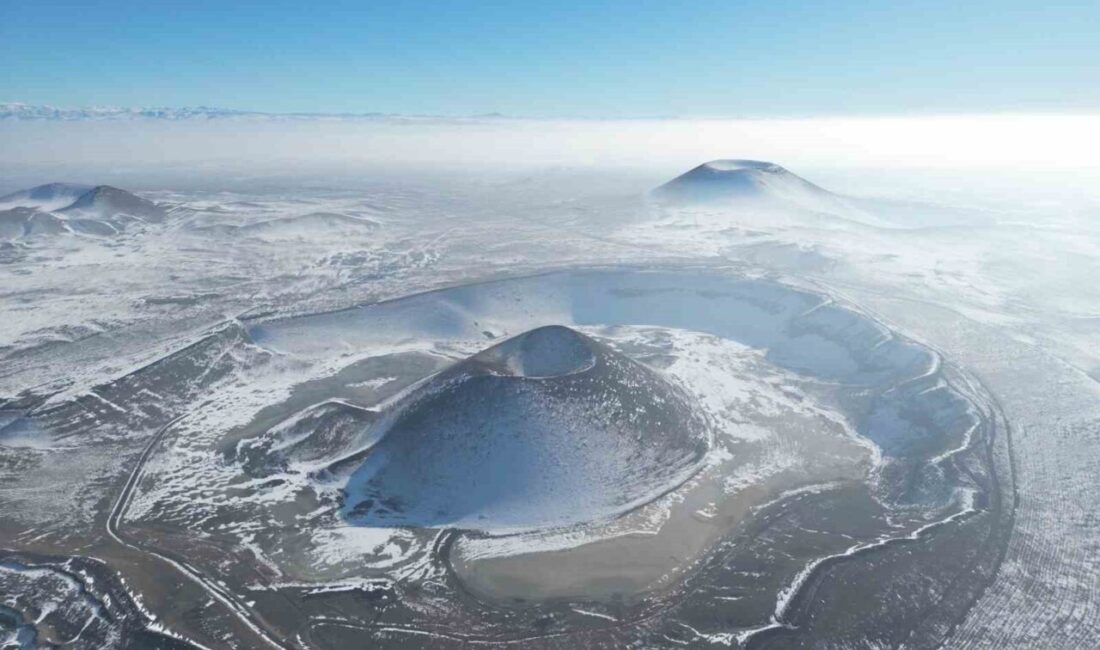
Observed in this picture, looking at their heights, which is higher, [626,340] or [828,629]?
[626,340]

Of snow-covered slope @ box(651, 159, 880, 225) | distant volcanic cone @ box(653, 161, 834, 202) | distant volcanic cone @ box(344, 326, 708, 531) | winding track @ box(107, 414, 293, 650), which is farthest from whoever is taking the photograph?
distant volcanic cone @ box(653, 161, 834, 202)

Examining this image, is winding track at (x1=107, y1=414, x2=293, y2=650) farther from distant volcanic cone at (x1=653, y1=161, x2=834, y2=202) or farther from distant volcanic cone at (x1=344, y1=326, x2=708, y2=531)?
distant volcanic cone at (x1=653, y1=161, x2=834, y2=202)

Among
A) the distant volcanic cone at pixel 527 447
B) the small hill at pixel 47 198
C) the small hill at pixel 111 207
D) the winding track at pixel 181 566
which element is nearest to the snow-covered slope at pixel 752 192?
the distant volcanic cone at pixel 527 447

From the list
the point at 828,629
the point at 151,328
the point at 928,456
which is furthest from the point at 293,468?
the point at 928,456

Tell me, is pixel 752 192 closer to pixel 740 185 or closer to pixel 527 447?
pixel 740 185

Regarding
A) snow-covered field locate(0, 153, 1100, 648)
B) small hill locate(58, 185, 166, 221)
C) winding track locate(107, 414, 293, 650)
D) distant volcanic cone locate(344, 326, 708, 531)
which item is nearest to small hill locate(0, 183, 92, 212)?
small hill locate(58, 185, 166, 221)

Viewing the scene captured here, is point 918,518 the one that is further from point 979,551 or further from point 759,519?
point 759,519
